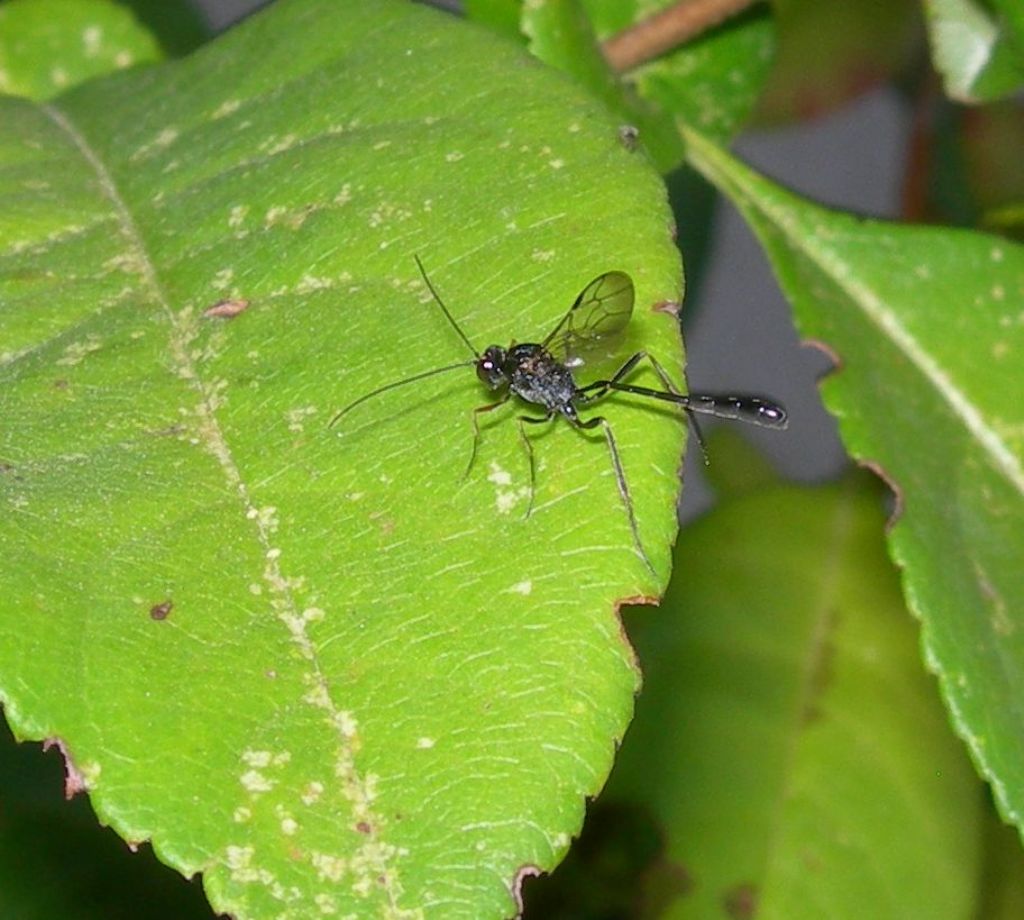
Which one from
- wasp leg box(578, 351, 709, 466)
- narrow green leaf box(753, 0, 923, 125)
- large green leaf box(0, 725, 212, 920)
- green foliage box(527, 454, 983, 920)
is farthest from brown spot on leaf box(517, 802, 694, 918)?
narrow green leaf box(753, 0, 923, 125)

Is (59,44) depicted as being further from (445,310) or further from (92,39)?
(445,310)

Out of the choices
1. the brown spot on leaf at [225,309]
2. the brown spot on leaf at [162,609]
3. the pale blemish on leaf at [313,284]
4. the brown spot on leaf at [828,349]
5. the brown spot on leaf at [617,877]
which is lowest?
the brown spot on leaf at [617,877]

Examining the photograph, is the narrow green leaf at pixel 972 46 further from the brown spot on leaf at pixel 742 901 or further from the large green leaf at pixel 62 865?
the large green leaf at pixel 62 865

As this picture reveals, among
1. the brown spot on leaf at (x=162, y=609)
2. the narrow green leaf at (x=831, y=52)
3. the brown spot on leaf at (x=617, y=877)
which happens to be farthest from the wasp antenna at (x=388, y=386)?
the narrow green leaf at (x=831, y=52)

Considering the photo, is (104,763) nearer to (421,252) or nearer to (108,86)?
(421,252)

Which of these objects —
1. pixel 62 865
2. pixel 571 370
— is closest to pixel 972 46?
pixel 571 370

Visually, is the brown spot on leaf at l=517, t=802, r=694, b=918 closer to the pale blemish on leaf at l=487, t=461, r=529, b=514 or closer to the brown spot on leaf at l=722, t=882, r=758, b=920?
the brown spot on leaf at l=722, t=882, r=758, b=920

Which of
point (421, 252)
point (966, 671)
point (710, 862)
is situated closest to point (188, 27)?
point (421, 252)

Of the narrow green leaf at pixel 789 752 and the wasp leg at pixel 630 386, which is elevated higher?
the wasp leg at pixel 630 386

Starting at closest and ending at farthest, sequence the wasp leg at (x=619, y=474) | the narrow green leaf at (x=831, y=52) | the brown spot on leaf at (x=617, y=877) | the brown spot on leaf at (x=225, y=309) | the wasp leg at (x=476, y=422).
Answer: the wasp leg at (x=619, y=474), the wasp leg at (x=476, y=422), the brown spot on leaf at (x=225, y=309), the brown spot on leaf at (x=617, y=877), the narrow green leaf at (x=831, y=52)
